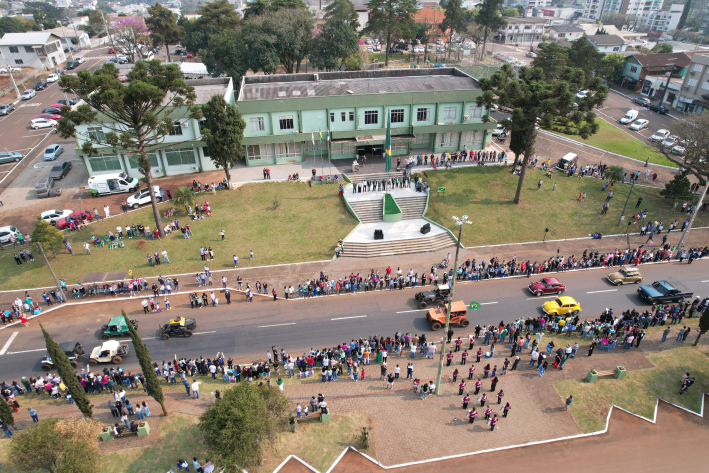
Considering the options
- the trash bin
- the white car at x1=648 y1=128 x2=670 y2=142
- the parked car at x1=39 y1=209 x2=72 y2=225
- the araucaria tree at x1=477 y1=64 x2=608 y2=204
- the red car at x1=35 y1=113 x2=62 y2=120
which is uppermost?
the araucaria tree at x1=477 y1=64 x2=608 y2=204

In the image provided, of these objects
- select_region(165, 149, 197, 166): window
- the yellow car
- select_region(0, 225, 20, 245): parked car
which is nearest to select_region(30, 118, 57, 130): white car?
select_region(165, 149, 197, 166): window

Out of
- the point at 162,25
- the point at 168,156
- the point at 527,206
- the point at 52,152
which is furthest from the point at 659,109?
the point at 162,25

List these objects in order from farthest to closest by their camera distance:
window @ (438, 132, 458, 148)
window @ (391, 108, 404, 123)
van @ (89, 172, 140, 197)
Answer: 1. window @ (438, 132, 458, 148)
2. window @ (391, 108, 404, 123)
3. van @ (89, 172, 140, 197)

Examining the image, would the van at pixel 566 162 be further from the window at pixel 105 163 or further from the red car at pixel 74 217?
the red car at pixel 74 217

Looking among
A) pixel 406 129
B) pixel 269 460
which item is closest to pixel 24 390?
pixel 269 460

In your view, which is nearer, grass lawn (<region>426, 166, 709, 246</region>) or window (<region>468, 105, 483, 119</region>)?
grass lawn (<region>426, 166, 709, 246</region>)

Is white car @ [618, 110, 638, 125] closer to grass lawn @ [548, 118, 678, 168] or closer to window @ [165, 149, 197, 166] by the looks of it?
grass lawn @ [548, 118, 678, 168]

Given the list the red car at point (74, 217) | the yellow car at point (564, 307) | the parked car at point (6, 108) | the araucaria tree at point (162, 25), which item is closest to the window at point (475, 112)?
the yellow car at point (564, 307)
